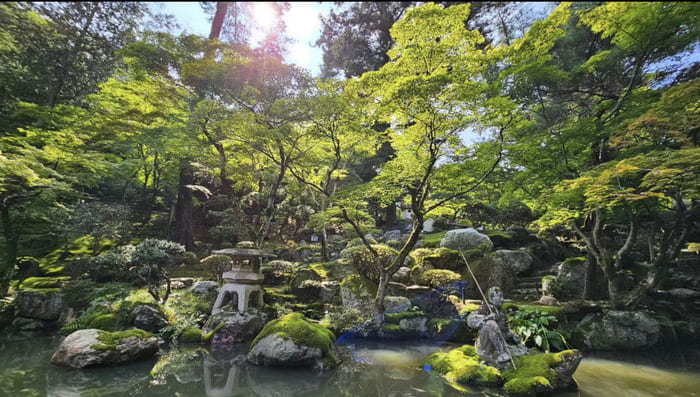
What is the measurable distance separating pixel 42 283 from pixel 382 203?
421 inches

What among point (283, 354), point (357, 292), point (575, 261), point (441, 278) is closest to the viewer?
point (283, 354)

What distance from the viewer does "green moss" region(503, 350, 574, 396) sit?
4.02 meters

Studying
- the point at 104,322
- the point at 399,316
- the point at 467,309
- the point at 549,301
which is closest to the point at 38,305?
the point at 104,322

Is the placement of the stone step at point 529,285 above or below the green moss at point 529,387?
above

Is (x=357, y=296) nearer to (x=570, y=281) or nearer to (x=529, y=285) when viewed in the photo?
(x=529, y=285)

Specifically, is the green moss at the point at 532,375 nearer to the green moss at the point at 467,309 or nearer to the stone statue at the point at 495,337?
the stone statue at the point at 495,337

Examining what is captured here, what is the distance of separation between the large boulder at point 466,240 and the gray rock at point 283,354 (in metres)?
7.03

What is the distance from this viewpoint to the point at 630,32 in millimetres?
5492

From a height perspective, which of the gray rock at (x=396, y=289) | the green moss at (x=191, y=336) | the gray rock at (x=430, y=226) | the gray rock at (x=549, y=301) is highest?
the gray rock at (x=430, y=226)

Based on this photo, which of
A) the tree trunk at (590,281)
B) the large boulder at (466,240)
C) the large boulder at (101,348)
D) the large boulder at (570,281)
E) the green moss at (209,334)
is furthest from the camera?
the large boulder at (466,240)

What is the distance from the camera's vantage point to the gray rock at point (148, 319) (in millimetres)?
7066

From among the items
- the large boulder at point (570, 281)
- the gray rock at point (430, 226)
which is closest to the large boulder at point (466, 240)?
the large boulder at point (570, 281)

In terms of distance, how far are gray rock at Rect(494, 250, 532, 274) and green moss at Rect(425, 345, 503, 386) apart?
580cm

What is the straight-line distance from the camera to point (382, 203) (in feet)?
28.9
